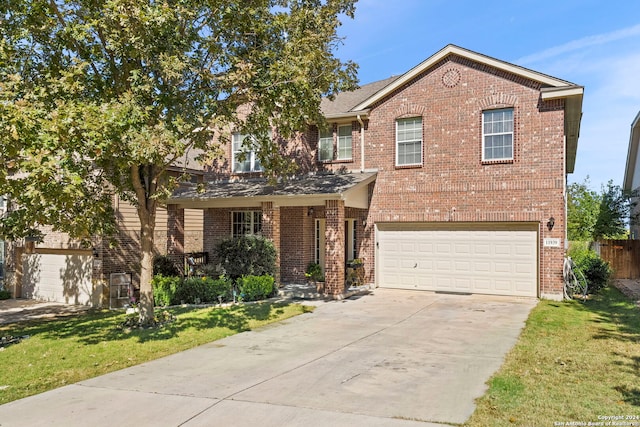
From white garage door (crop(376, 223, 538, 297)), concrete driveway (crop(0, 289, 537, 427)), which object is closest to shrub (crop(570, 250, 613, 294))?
white garage door (crop(376, 223, 538, 297))

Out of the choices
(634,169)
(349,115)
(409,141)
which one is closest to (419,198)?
(409,141)

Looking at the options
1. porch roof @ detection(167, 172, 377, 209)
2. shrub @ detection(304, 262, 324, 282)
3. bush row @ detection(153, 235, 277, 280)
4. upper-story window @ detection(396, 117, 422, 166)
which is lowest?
shrub @ detection(304, 262, 324, 282)

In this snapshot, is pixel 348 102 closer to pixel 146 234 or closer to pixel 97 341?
pixel 146 234

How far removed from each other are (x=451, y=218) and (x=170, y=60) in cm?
1000

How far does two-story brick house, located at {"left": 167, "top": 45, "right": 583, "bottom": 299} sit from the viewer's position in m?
14.3

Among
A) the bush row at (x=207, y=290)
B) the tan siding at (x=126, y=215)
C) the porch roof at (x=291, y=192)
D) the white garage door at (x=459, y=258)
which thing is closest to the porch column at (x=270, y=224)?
the porch roof at (x=291, y=192)

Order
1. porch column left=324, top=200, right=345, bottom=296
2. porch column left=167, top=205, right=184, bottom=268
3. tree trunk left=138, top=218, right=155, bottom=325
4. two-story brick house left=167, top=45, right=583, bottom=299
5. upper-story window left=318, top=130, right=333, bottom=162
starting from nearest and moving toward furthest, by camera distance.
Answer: tree trunk left=138, top=218, right=155, bottom=325 < two-story brick house left=167, top=45, right=583, bottom=299 < porch column left=324, top=200, right=345, bottom=296 < upper-story window left=318, top=130, right=333, bottom=162 < porch column left=167, top=205, right=184, bottom=268

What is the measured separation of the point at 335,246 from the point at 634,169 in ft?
80.4

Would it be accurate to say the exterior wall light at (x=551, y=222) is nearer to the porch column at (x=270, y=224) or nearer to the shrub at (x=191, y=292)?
the porch column at (x=270, y=224)

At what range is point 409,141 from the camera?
16219 mm

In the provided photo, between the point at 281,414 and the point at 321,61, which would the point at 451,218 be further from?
the point at 281,414

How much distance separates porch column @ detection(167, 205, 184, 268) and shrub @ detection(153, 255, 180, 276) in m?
1.24

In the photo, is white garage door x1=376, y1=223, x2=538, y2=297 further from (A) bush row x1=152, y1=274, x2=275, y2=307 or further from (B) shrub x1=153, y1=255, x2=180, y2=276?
(B) shrub x1=153, y1=255, x2=180, y2=276

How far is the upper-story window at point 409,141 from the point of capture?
16094 mm
